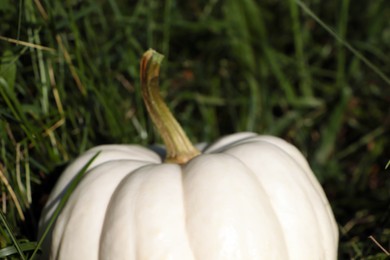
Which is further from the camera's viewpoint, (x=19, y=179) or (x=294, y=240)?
(x=19, y=179)

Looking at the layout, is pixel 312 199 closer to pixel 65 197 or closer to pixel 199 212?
pixel 199 212

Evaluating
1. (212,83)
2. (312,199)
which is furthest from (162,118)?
(212,83)

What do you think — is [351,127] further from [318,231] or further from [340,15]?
[318,231]

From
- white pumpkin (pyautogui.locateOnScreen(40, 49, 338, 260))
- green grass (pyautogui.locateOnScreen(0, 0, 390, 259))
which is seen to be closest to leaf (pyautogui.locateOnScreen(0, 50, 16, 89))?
green grass (pyautogui.locateOnScreen(0, 0, 390, 259))

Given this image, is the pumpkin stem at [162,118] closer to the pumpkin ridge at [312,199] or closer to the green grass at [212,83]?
the pumpkin ridge at [312,199]

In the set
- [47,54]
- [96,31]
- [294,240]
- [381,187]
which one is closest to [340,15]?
[381,187]

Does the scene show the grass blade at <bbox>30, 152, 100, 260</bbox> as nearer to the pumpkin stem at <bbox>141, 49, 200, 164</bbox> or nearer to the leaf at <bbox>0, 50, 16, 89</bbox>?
the pumpkin stem at <bbox>141, 49, 200, 164</bbox>

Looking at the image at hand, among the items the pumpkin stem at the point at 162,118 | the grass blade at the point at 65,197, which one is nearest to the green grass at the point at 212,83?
the grass blade at the point at 65,197
